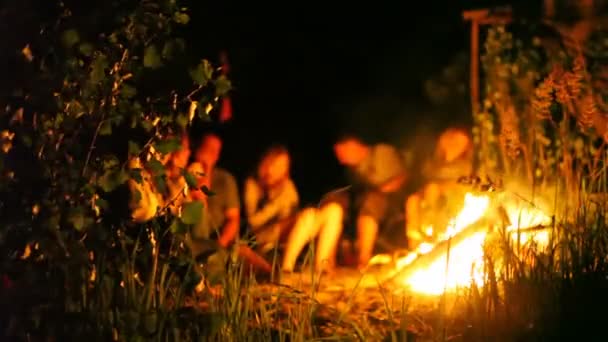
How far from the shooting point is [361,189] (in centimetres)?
831

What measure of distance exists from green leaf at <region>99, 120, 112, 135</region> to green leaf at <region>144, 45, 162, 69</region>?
24cm

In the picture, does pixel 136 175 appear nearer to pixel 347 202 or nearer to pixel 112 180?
pixel 112 180

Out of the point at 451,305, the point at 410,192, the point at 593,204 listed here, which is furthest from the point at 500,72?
the point at 451,305

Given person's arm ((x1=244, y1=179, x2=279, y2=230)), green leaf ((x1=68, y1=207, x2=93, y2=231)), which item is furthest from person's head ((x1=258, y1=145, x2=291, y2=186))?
green leaf ((x1=68, y1=207, x2=93, y2=231))

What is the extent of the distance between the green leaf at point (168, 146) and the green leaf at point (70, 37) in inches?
18.4

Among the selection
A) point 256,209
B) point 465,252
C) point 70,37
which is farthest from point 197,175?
point 256,209

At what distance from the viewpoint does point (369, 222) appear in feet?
25.5

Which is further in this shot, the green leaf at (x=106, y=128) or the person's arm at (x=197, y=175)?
the person's arm at (x=197, y=175)

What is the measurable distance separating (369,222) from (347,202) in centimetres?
77

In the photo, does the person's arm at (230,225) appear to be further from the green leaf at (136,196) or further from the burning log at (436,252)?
the green leaf at (136,196)

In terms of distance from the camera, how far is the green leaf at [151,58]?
320 centimetres

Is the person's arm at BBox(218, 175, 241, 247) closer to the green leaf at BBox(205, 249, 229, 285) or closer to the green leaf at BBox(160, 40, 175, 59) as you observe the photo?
the green leaf at BBox(205, 249, 229, 285)

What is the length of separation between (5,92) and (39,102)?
125 millimetres

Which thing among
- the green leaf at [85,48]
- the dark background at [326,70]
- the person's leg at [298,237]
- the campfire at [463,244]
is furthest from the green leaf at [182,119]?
the dark background at [326,70]
